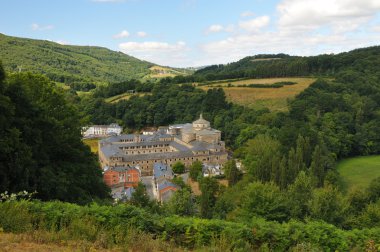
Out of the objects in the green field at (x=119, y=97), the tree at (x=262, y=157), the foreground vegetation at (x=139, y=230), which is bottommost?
the tree at (x=262, y=157)

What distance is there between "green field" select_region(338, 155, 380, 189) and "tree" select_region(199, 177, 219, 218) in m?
17.0

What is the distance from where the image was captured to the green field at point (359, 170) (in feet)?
157

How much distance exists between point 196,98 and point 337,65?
140ft

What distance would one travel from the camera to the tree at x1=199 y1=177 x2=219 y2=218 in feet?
102

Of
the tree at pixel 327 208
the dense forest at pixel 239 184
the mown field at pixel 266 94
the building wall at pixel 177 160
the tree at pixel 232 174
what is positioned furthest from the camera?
the mown field at pixel 266 94

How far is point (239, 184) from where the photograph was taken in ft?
132

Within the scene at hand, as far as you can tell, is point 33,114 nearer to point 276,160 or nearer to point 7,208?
point 7,208

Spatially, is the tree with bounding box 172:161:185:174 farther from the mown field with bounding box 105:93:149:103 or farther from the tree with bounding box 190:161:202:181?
the mown field with bounding box 105:93:149:103

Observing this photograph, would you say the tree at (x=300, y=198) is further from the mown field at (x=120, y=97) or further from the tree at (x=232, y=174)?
the mown field at (x=120, y=97)

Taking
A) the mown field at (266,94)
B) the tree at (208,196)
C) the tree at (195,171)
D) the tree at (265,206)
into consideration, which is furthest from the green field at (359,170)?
the tree at (265,206)

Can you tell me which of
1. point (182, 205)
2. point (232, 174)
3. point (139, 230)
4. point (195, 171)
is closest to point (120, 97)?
point (195, 171)

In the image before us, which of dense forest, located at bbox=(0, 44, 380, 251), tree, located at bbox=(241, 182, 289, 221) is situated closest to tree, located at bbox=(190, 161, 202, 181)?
dense forest, located at bbox=(0, 44, 380, 251)

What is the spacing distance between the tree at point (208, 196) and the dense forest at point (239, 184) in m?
0.09

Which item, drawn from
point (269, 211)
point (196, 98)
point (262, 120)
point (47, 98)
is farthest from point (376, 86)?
point (47, 98)
